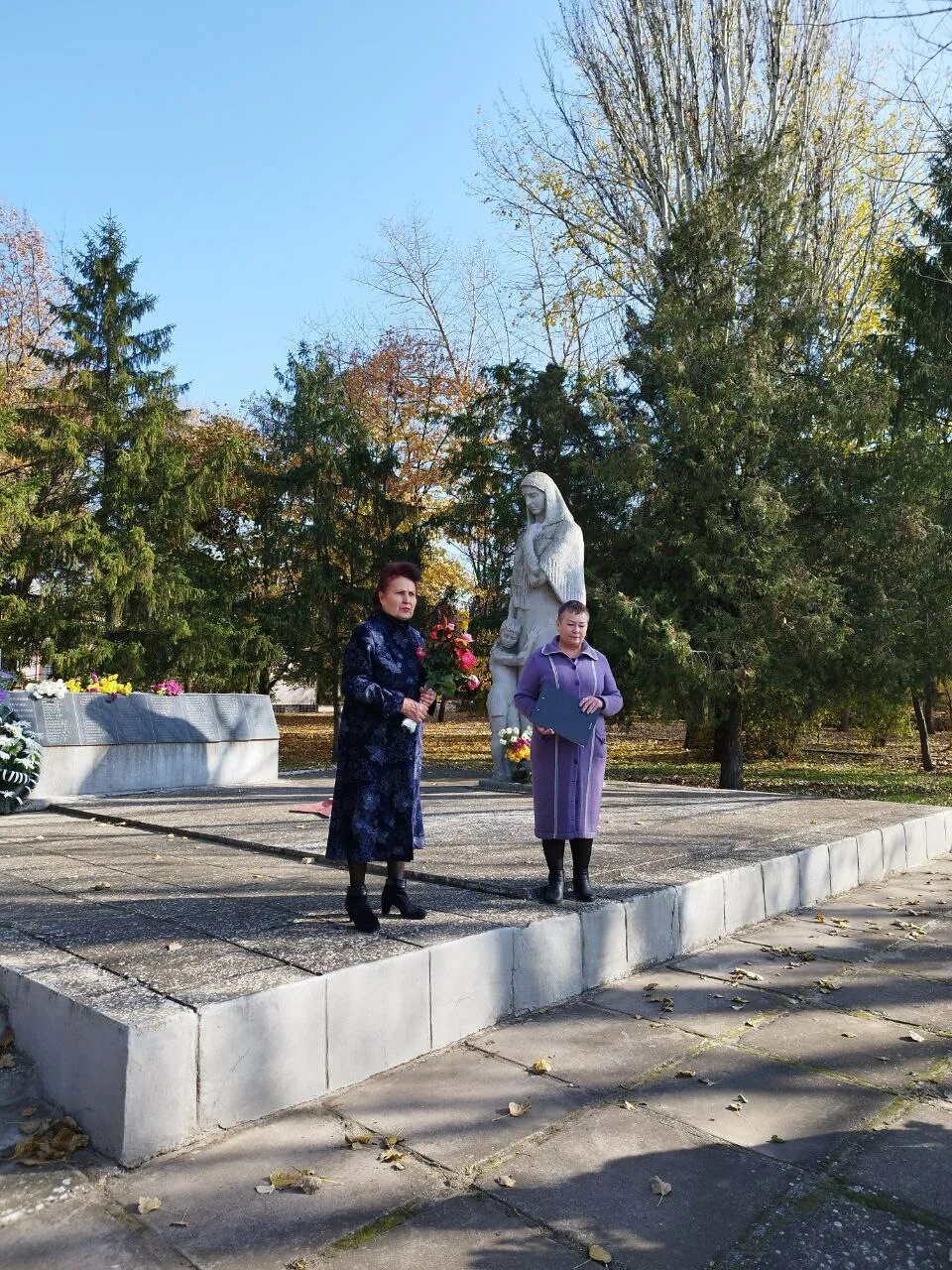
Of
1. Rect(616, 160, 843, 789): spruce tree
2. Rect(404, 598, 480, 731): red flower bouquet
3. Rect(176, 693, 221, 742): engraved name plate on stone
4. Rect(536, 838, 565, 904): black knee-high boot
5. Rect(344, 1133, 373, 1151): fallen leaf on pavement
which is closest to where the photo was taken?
Rect(344, 1133, 373, 1151): fallen leaf on pavement

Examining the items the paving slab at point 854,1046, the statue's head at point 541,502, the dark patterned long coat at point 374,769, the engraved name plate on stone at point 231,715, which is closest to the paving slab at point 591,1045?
the paving slab at point 854,1046

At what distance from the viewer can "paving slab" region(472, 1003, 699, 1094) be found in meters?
3.51

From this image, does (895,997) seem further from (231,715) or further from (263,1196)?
(231,715)

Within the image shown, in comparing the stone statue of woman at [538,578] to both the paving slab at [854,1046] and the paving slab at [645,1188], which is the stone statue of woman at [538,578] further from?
the paving slab at [645,1188]

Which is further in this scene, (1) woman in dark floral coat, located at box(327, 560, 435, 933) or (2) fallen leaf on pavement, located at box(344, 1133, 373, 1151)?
(1) woman in dark floral coat, located at box(327, 560, 435, 933)

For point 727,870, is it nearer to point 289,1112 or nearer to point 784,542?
point 289,1112

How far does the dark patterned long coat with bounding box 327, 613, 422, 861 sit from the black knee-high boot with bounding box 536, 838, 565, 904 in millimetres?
900

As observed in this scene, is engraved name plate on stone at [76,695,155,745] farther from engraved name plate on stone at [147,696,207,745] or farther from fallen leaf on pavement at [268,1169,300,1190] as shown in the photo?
fallen leaf on pavement at [268,1169,300,1190]

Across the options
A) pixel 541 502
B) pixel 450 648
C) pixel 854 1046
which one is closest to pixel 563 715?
pixel 854 1046

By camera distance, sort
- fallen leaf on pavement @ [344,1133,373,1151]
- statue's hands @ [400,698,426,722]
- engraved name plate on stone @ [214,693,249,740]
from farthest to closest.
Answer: engraved name plate on stone @ [214,693,249,740], statue's hands @ [400,698,426,722], fallen leaf on pavement @ [344,1133,373,1151]

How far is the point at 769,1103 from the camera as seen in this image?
129 inches

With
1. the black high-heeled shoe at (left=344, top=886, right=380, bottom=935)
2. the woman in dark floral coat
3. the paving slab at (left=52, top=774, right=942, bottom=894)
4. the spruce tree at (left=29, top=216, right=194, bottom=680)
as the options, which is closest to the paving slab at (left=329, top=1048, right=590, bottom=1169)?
the black high-heeled shoe at (left=344, top=886, right=380, bottom=935)

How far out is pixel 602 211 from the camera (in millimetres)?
20156

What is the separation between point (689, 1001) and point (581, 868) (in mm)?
817
